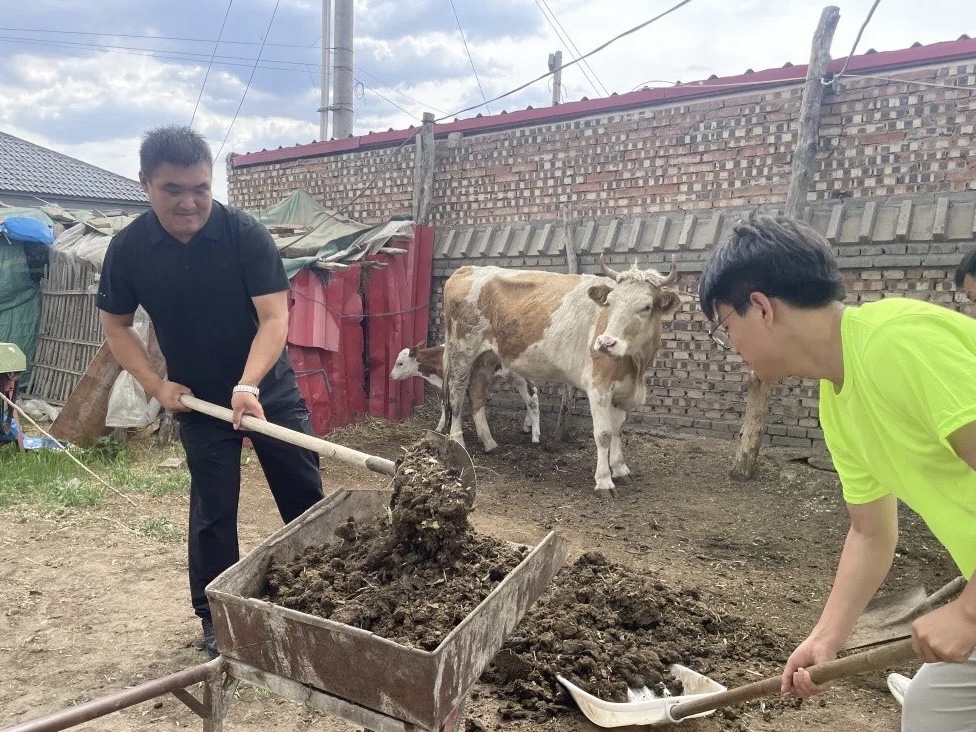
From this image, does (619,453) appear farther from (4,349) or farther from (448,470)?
(4,349)

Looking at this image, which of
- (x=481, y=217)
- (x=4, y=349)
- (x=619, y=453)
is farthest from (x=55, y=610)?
(x=481, y=217)

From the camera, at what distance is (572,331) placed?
21.2 feet

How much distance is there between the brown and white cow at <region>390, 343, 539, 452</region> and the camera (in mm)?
7570

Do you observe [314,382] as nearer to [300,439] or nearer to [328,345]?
[328,345]

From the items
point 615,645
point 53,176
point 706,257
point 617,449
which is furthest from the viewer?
point 53,176

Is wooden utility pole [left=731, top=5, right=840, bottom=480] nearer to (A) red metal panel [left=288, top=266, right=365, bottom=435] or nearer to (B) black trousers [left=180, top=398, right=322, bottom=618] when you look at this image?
(B) black trousers [left=180, top=398, right=322, bottom=618]

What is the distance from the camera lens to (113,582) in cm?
416

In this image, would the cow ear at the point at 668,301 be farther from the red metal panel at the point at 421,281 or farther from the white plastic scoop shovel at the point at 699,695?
the red metal panel at the point at 421,281

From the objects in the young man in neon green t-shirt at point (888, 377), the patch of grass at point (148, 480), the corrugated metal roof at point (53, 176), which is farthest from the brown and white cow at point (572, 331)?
the corrugated metal roof at point (53, 176)

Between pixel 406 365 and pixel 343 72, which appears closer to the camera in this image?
pixel 406 365

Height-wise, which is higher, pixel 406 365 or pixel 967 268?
pixel 967 268

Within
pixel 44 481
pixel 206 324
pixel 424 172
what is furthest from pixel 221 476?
pixel 424 172

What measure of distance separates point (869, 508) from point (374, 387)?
22.4ft

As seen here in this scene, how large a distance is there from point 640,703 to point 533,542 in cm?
246
